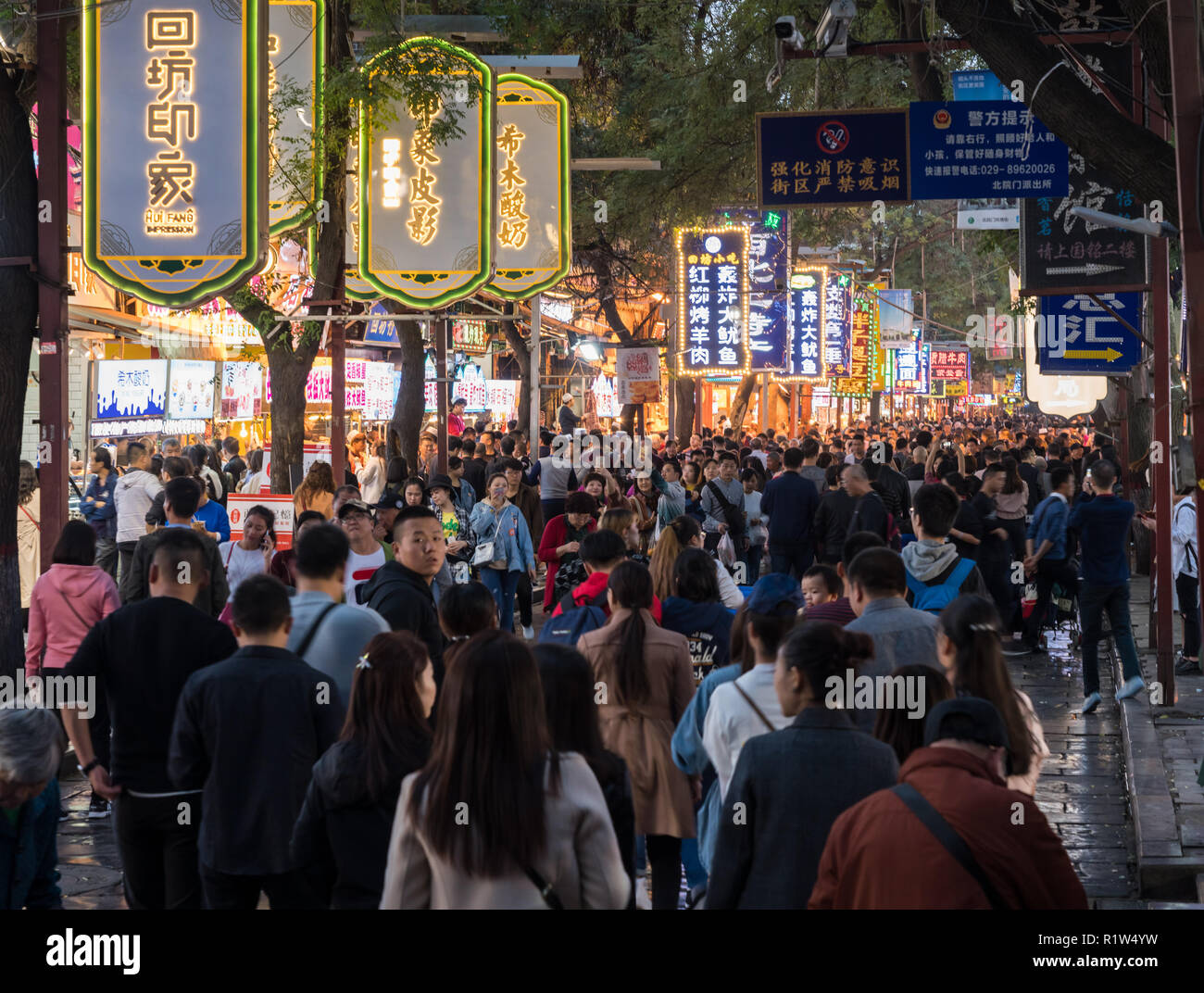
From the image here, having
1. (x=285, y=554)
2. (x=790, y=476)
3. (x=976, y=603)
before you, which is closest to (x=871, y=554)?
(x=976, y=603)

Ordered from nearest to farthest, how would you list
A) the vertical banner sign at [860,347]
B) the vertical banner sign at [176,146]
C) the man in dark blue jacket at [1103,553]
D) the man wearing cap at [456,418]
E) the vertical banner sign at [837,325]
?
the vertical banner sign at [176,146]
the man in dark blue jacket at [1103,553]
the man wearing cap at [456,418]
the vertical banner sign at [837,325]
the vertical banner sign at [860,347]

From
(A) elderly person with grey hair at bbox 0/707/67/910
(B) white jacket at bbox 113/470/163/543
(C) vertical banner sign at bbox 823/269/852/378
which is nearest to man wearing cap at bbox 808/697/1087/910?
(A) elderly person with grey hair at bbox 0/707/67/910

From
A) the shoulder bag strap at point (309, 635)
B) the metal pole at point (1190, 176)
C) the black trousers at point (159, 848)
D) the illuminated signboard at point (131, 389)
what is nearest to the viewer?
Result: the black trousers at point (159, 848)

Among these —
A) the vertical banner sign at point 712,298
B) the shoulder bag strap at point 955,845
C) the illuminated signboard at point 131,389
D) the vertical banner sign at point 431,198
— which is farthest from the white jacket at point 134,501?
the vertical banner sign at point 712,298

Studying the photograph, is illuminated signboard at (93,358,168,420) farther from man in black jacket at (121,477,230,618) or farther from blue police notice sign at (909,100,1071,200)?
blue police notice sign at (909,100,1071,200)

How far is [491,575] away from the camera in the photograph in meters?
12.8

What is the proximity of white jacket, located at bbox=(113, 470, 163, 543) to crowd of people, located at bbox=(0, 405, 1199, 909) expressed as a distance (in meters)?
3.62

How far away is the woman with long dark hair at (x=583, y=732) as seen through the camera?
418 cm

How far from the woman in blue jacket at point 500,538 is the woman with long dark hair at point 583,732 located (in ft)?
27.1

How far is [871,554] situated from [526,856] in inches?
116

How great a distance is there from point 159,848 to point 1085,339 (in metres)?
12.5

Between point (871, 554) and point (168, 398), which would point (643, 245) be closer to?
point (168, 398)

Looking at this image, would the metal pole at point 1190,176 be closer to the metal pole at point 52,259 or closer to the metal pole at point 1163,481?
the metal pole at point 1163,481

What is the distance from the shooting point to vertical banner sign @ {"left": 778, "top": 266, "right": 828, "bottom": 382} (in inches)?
1390
